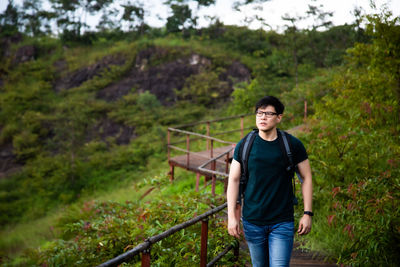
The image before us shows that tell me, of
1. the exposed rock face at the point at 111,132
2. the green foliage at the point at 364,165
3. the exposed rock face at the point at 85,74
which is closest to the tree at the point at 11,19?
the exposed rock face at the point at 85,74

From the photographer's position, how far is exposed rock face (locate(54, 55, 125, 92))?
24.2 meters

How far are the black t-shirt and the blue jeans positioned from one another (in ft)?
0.17

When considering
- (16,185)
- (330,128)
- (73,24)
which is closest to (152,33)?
(73,24)

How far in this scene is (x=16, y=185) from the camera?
622 inches

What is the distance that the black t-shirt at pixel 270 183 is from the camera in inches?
85.1

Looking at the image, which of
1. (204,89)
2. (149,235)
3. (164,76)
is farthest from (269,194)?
(164,76)

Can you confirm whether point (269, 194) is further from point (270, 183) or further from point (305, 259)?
point (305, 259)

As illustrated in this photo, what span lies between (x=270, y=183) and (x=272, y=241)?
42 cm

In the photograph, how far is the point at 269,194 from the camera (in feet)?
7.12

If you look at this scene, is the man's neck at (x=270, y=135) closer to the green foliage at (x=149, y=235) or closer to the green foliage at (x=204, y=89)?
the green foliage at (x=149, y=235)

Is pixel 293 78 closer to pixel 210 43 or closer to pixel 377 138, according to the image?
pixel 210 43

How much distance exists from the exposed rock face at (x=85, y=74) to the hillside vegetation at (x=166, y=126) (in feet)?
0.45

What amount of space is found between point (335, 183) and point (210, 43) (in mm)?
22299

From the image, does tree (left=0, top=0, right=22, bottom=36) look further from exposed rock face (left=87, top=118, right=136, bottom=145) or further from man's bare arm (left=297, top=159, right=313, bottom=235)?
man's bare arm (left=297, top=159, right=313, bottom=235)
